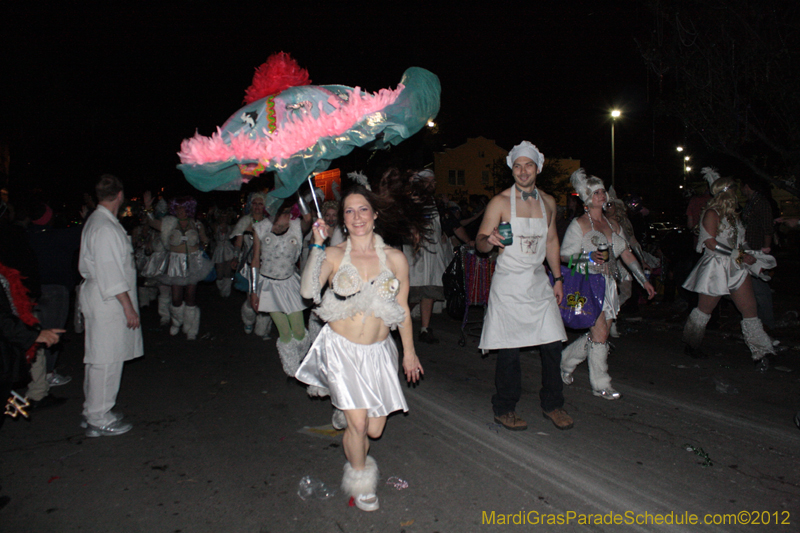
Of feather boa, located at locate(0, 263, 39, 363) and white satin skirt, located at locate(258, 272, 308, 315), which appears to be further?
white satin skirt, located at locate(258, 272, 308, 315)

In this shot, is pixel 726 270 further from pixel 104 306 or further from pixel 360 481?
pixel 104 306

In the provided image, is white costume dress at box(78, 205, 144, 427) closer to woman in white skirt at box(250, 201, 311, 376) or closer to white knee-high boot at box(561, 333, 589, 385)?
woman in white skirt at box(250, 201, 311, 376)

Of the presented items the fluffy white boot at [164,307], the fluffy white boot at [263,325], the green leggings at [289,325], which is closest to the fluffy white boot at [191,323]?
the fluffy white boot at [263,325]

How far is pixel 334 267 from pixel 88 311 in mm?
2265

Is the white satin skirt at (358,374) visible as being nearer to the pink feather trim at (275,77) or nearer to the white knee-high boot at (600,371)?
the pink feather trim at (275,77)

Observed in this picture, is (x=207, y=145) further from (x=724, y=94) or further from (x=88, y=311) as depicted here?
(x=724, y=94)

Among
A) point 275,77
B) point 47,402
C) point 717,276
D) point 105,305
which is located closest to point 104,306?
point 105,305

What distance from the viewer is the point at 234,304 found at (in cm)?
1106

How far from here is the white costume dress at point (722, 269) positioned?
19.2 ft

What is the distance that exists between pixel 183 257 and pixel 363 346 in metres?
5.62

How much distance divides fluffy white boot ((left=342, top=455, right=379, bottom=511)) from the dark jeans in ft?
5.01

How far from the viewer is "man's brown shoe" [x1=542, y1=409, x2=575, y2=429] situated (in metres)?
4.34

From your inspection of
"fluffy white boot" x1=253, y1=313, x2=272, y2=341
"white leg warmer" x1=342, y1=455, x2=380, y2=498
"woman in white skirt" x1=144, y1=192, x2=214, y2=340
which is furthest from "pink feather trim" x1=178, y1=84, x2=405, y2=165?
"woman in white skirt" x1=144, y1=192, x2=214, y2=340

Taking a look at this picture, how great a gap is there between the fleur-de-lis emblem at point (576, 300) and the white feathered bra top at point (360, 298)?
86.4 inches
